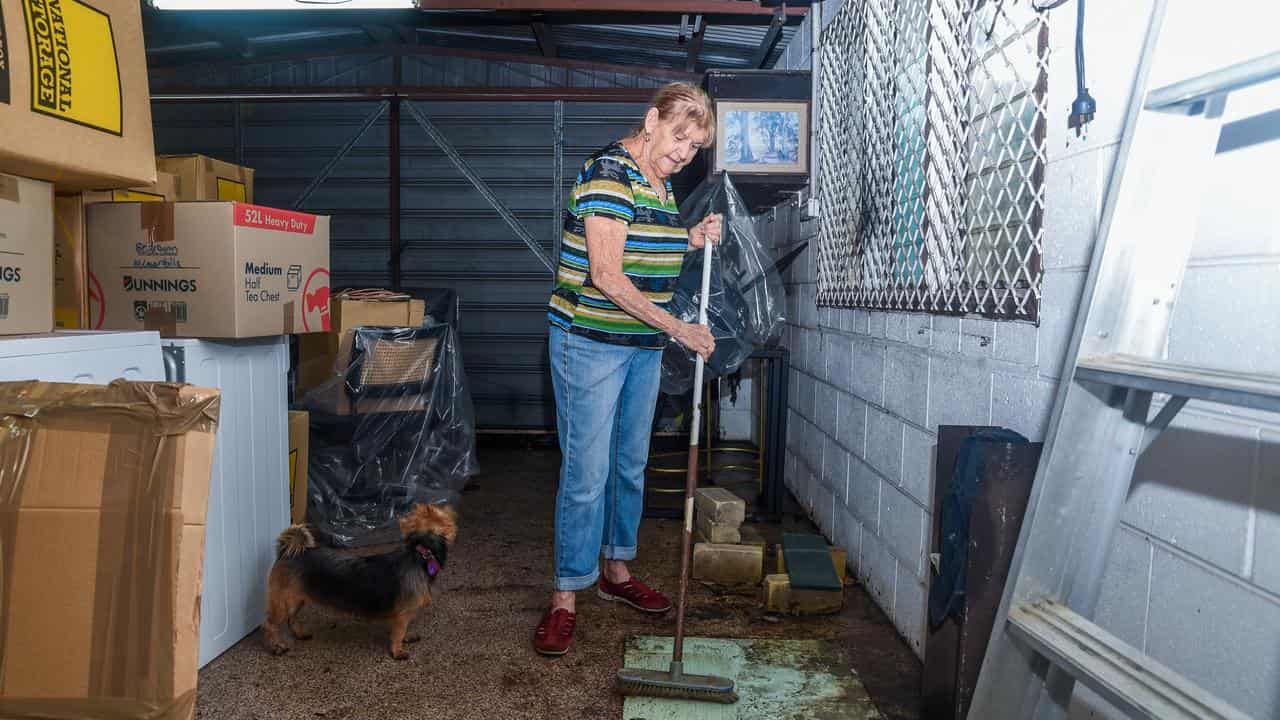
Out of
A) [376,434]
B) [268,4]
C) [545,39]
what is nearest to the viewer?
[376,434]

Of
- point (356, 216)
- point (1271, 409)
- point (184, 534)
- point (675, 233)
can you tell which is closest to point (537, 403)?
point (356, 216)

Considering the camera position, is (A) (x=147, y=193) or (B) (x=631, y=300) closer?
(B) (x=631, y=300)

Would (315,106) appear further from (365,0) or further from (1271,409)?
(1271,409)

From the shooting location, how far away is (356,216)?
6.19 m

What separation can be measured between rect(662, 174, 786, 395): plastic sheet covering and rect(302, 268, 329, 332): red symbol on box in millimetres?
1215

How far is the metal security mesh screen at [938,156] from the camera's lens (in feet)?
6.00

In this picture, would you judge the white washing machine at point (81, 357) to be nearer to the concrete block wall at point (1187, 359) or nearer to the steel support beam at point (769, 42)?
the concrete block wall at point (1187, 359)

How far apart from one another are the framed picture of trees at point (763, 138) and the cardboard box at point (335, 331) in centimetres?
174

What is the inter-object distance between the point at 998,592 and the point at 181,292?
208cm

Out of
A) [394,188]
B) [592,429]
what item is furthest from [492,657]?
[394,188]

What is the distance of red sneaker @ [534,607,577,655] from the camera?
2328mm

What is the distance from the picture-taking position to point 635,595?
2664 millimetres

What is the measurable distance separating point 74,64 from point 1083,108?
1.96 metres

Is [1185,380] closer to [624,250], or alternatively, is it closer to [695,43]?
[624,250]
